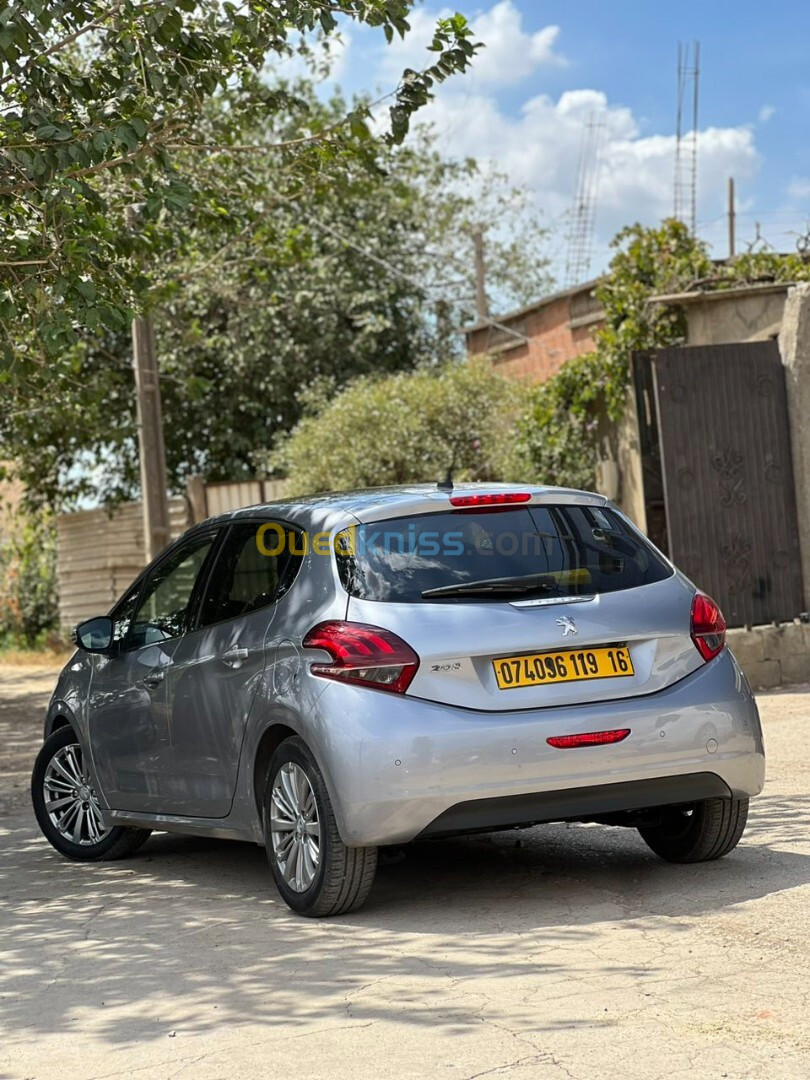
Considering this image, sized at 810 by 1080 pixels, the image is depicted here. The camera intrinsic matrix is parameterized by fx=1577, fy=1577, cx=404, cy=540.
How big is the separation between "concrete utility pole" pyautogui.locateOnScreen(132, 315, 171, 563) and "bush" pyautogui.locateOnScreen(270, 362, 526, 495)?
2.81 m

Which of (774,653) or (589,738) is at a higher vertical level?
(589,738)

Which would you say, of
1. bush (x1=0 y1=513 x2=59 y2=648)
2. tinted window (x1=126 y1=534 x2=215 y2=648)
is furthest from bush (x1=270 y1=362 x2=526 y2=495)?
tinted window (x1=126 y1=534 x2=215 y2=648)

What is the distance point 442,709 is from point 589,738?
0.57 m

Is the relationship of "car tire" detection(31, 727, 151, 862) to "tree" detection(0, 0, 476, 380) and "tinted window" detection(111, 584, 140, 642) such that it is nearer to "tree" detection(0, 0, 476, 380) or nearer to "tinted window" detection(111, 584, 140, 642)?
"tinted window" detection(111, 584, 140, 642)

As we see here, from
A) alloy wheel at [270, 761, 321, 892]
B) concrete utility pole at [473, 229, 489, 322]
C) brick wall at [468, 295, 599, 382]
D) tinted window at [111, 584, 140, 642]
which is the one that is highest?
concrete utility pole at [473, 229, 489, 322]

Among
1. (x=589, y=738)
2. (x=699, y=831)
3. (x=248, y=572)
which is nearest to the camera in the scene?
(x=589, y=738)

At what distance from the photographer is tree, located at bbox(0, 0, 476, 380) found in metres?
7.95

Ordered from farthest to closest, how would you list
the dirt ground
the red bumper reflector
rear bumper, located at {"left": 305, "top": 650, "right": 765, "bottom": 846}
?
1. the red bumper reflector
2. rear bumper, located at {"left": 305, "top": 650, "right": 765, "bottom": 846}
3. the dirt ground

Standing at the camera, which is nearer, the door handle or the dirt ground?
the dirt ground

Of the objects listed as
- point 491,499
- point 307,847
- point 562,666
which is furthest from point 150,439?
point 562,666

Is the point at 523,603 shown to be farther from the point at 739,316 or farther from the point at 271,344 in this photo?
the point at 271,344

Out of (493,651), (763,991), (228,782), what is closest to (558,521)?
(493,651)

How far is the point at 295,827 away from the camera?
6.10 meters

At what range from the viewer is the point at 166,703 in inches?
280
